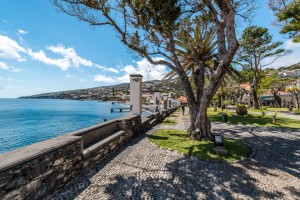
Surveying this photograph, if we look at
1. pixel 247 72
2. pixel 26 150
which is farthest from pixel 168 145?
pixel 247 72

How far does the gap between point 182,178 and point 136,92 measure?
6322 millimetres

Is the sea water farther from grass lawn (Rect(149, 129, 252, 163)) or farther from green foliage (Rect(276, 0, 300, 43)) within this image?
green foliage (Rect(276, 0, 300, 43))

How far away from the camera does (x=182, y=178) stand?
4.59 m

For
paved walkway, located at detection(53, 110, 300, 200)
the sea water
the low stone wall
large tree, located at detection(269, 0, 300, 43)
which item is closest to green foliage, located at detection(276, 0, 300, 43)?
large tree, located at detection(269, 0, 300, 43)

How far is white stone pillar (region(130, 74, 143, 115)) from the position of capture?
32.8ft

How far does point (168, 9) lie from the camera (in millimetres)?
7996

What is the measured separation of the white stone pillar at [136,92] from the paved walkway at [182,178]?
3.84 metres

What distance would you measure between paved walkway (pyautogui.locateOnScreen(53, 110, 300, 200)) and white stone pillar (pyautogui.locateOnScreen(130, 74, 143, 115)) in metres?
3.84

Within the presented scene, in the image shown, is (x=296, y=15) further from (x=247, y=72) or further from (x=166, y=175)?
(x=247, y=72)

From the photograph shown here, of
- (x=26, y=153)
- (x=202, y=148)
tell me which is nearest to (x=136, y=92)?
(x=202, y=148)

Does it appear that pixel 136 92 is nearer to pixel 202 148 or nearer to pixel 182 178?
pixel 202 148

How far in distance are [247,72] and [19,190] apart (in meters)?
34.2

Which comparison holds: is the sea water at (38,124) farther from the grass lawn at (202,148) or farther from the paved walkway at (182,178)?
the grass lawn at (202,148)

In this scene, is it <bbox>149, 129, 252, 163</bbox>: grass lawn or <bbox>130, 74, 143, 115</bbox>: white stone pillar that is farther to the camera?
<bbox>130, 74, 143, 115</bbox>: white stone pillar
